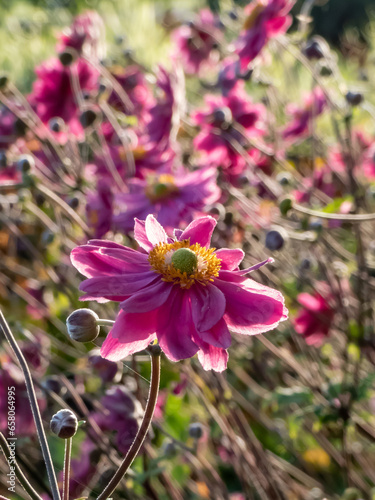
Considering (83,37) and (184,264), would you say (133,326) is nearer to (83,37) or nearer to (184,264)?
(184,264)

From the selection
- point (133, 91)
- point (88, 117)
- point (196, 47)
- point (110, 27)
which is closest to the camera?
point (88, 117)

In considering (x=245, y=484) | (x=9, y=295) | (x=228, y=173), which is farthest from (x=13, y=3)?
(x=245, y=484)

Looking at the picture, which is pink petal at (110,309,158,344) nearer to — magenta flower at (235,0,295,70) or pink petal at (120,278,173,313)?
pink petal at (120,278,173,313)

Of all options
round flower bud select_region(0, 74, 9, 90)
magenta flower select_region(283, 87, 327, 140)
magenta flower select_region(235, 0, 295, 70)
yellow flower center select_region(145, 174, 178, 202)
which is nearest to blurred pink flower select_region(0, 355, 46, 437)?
yellow flower center select_region(145, 174, 178, 202)

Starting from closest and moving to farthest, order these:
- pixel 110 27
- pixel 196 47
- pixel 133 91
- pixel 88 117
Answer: pixel 88 117
pixel 133 91
pixel 196 47
pixel 110 27

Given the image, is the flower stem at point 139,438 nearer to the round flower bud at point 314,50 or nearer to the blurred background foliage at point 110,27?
the round flower bud at point 314,50

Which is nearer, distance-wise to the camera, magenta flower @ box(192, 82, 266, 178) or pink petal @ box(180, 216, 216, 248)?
pink petal @ box(180, 216, 216, 248)

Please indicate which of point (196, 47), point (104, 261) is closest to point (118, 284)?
point (104, 261)
